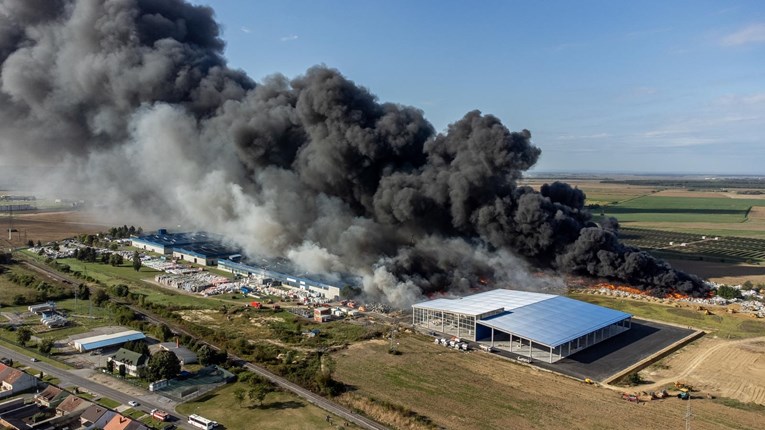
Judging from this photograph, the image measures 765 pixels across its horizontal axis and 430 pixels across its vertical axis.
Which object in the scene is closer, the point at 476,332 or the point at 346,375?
the point at 346,375

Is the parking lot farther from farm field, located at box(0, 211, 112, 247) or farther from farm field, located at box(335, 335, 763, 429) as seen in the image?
farm field, located at box(0, 211, 112, 247)

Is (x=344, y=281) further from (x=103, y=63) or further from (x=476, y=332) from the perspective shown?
(x=103, y=63)

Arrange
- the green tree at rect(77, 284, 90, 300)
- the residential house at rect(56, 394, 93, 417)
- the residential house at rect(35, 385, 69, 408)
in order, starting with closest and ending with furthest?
the residential house at rect(56, 394, 93, 417), the residential house at rect(35, 385, 69, 408), the green tree at rect(77, 284, 90, 300)

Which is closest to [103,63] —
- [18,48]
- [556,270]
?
[18,48]

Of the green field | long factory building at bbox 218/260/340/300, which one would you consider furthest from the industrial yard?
the green field

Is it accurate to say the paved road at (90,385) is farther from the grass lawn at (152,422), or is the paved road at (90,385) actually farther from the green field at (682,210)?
the green field at (682,210)
